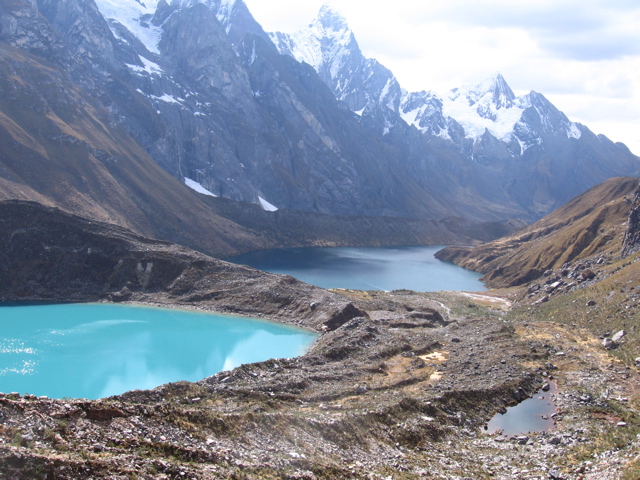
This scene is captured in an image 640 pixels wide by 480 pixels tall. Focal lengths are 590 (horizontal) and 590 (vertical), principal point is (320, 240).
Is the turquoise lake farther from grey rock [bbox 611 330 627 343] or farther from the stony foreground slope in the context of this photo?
grey rock [bbox 611 330 627 343]

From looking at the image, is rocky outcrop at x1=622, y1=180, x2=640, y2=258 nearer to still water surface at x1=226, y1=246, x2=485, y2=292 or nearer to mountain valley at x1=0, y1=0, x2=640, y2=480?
mountain valley at x1=0, y1=0, x2=640, y2=480

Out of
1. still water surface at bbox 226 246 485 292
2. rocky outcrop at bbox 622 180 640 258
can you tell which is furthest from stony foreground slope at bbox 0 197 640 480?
still water surface at bbox 226 246 485 292

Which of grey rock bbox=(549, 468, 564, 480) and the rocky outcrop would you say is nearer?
Result: grey rock bbox=(549, 468, 564, 480)

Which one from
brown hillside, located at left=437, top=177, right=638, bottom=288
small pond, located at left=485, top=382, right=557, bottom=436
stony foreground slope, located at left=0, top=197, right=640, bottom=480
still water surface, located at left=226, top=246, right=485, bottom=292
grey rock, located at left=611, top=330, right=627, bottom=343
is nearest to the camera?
stony foreground slope, located at left=0, top=197, right=640, bottom=480

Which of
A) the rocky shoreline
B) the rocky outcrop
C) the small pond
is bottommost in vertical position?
the small pond

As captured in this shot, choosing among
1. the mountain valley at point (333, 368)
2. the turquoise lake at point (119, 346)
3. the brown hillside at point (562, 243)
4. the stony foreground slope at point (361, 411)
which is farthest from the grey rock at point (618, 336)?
the brown hillside at point (562, 243)

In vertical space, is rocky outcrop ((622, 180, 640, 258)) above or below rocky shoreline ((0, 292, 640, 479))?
above

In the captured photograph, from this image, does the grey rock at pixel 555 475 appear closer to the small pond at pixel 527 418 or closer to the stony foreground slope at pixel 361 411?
the stony foreground slope at pixel 361 411

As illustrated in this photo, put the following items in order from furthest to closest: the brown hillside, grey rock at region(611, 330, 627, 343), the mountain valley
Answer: the brown hillside → grey rock at region(611, 330, 627, 343) → the mountain valley
